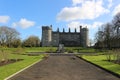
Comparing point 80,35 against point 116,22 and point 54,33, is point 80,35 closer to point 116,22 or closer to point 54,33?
point 54,33

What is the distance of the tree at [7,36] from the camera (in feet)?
411

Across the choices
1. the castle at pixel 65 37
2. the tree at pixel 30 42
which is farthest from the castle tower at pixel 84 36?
the tree at pixel 30 42

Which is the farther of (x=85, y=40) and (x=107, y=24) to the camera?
(x=85, y=40)

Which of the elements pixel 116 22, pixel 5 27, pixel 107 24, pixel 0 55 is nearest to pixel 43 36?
pixel 5 27

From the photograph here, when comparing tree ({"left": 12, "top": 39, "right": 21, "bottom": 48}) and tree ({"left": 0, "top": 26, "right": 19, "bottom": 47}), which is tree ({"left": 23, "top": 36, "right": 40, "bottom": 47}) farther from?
tree ({"left": 12, "top": 39, "right": 21, "bottom": 48})

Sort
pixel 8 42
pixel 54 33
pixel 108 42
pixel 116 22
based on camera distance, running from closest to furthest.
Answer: pixel 116 22
pixel 108 42
pixel 8 42
pixel 54 33

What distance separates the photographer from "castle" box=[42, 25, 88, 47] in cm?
17325

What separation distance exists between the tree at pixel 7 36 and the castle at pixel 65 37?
40.4 meters

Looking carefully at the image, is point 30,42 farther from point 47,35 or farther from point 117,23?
point 117,23

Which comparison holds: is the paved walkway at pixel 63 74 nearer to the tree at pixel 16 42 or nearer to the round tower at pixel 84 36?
the tree at pixel 16 42

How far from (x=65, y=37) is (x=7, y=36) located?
230ft

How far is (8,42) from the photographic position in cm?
12638

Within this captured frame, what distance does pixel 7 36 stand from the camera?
126625 millimetres

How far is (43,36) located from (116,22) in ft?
285
